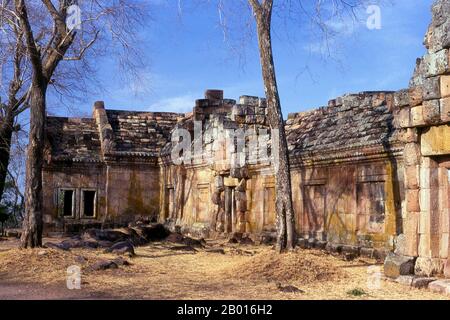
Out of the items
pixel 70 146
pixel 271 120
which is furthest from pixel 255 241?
pixel 70 146

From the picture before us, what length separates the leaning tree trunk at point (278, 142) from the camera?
11953 millimetres

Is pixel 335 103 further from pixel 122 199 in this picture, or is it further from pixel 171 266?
pixel 122 199

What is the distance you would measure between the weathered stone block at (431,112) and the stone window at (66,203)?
59.6ft

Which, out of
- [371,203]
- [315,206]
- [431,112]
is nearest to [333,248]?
[315,206]

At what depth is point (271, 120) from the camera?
12609mm

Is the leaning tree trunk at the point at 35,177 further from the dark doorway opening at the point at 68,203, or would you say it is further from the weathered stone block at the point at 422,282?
the dark doorway opening at the point at 68,203

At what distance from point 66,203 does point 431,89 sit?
62.6 ft

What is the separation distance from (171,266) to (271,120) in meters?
4.07

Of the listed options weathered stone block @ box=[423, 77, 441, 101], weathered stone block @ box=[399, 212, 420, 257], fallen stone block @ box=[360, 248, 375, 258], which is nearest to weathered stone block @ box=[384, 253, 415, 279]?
weathered stone block @ box=[399, 212, 420, 257]

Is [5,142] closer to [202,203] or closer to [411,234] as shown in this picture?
[202,203]

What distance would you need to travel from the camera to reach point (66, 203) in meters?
25.2

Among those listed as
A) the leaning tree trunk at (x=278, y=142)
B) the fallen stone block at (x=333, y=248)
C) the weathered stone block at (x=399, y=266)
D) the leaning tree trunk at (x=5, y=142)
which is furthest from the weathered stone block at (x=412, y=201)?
the leaning tree trunk at (x=5, y=142)

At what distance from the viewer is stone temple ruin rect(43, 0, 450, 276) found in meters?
9.84

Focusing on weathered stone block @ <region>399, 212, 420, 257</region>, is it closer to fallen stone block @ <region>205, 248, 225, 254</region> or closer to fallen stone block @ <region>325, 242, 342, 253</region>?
fallen stone block @ <region>325, 242, 342, 253</region>
